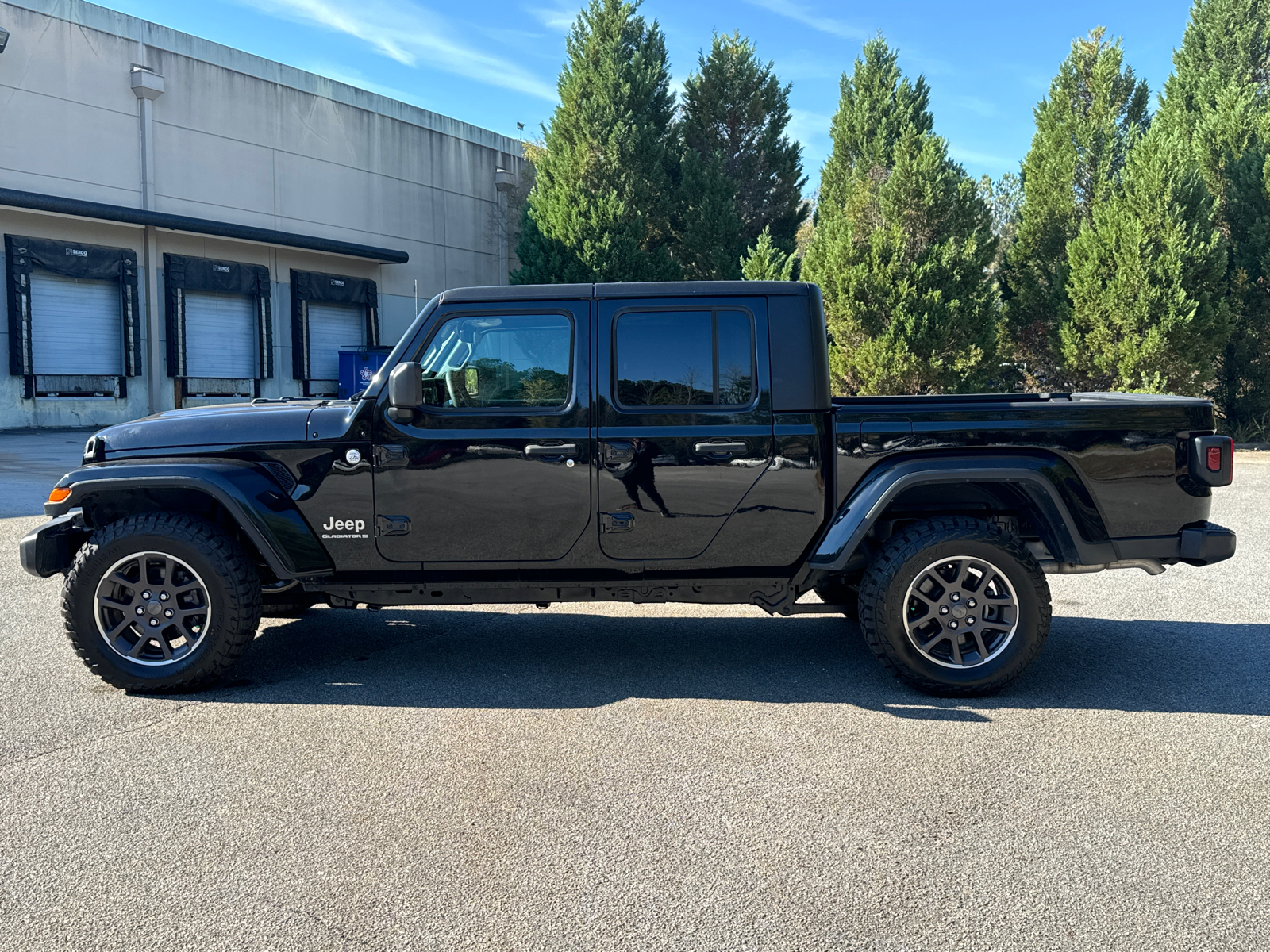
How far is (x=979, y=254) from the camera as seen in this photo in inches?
730

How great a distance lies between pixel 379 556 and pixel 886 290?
50.4ft

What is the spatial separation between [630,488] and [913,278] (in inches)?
592

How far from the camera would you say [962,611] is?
483 centimetres

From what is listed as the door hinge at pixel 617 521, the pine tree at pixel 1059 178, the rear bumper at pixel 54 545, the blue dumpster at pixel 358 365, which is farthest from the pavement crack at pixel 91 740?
the blue dumpster at pixel 358 365

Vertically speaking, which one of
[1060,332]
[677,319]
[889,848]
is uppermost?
[1060,332]

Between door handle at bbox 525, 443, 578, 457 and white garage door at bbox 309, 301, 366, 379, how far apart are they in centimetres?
2414

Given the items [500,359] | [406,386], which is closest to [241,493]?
[406,386]

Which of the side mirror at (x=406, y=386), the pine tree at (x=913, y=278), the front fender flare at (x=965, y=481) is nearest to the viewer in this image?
the side mirror at (x=406, y=386)

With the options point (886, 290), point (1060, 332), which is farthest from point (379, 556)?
point (1060, 332)

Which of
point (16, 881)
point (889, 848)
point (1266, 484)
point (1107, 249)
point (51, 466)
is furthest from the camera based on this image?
point (1107, 249)

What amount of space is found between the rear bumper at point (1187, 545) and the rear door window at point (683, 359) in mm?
1996

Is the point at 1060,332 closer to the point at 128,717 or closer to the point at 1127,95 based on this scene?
the point at 1127,95

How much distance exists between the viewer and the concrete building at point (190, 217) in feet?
72.5

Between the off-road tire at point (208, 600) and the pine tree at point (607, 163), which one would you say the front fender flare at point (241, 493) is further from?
the pine tree at point (607, 163)
